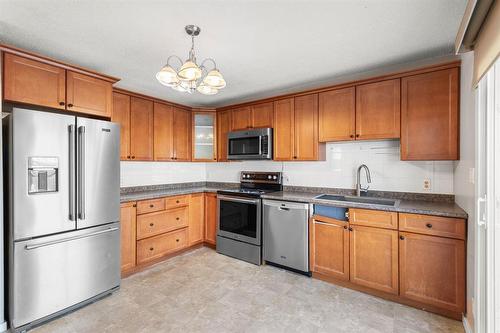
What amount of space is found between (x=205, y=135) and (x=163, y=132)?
738mm

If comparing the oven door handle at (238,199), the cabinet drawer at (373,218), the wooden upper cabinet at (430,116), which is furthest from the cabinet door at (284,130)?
the wooden upper cabinet at (430,116)

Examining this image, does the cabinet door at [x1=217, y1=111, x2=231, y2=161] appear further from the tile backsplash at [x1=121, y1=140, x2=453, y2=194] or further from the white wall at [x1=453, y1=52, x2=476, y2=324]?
the white wall at [x1=453, y1=52, x2=476, y2=324]

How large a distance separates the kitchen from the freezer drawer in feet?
0.04

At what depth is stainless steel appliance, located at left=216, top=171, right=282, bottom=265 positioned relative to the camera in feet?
10.6

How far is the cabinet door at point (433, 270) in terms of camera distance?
2.02 meters

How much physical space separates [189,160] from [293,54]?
94.3 inches

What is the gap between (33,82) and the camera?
6.84 feet

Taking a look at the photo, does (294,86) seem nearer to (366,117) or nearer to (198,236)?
(366,117)

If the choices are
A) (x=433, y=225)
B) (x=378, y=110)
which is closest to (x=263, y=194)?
(x=378, y=110)

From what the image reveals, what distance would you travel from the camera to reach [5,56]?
1.93 metres

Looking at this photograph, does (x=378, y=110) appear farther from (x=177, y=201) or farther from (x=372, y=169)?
(x=177, y=201)

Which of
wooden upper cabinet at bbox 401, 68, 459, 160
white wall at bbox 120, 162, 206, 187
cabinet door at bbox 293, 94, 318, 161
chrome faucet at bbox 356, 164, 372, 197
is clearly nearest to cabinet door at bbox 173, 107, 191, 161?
white wall at bbox 120, 162, 206, 187

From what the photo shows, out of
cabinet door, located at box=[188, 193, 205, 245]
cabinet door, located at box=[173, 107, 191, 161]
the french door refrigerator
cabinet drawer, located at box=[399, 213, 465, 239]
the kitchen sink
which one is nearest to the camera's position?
the french door refrigerator

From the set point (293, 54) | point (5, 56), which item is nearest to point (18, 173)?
point (5, 56)
